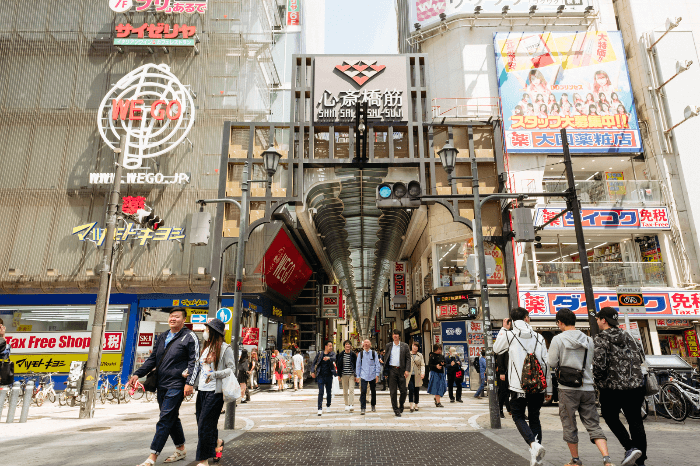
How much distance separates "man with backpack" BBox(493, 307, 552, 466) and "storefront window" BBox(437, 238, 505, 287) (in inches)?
534

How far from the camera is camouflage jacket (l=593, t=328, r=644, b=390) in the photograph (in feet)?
16.5

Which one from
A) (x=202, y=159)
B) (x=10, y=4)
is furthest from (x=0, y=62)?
(x=202, y=159)

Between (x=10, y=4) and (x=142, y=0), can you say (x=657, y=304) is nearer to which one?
(x=142, y=0)

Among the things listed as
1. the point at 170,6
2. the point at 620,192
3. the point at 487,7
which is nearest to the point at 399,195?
the point at 620,192

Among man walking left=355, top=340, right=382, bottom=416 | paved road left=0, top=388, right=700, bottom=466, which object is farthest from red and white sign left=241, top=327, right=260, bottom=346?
man walking left=355, top=340, right=382, bottom=416

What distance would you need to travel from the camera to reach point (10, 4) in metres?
22.2

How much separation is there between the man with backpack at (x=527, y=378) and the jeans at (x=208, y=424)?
3.61 metres

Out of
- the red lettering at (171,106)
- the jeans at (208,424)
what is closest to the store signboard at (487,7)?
the red lettering at (171,106)

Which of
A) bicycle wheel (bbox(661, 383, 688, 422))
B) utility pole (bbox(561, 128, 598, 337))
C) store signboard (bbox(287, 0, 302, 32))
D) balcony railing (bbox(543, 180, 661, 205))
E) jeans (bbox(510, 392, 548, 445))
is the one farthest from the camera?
store signboard (bbox(287, 0, 302, 32))

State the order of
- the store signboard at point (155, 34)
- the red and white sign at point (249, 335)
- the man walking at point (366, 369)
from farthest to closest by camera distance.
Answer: the store signboard at point (155, 34), the red and white sign at point (249, 335), the man walking at point (366, 369)

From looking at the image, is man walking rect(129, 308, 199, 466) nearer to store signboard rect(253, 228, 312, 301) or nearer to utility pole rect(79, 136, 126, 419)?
utility pole rect(79, 136, 126, 419)

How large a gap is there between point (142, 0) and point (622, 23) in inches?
989

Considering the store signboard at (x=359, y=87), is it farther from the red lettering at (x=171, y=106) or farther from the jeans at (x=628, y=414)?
the jeans at (x=628, y=414)

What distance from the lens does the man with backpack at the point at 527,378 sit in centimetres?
525
